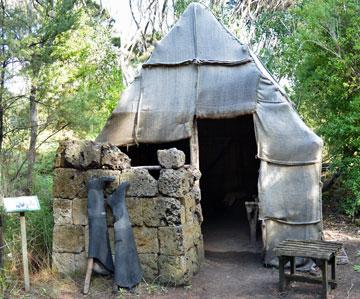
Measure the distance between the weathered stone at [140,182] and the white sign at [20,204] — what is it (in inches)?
47.7

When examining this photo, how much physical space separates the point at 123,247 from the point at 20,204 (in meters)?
1.40

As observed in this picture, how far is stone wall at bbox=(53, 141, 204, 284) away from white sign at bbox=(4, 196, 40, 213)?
742 mm

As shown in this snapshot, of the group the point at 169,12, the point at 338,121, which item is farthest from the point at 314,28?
the point at 169,12

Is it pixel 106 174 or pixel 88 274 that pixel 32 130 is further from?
pixel 88 274

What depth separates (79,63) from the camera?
1041 centimetres

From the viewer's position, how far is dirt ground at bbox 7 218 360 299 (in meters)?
5.39

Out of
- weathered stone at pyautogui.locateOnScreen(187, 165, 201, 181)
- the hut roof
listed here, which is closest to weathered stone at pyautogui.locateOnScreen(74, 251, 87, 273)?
weathered stone at pyautogui.locateOnScreen(187, 165, 201, 181)

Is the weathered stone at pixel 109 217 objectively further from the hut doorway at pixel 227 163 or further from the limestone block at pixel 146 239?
the hut doorway at pixel 227 163

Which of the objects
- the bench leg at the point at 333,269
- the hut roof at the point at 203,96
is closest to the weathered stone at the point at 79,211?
the hut roof at the point at 203,96

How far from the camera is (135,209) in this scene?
5.80m

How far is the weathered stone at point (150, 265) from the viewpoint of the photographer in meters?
5.73

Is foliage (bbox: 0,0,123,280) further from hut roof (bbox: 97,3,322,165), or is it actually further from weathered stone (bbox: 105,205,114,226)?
hut roof (bbox: 97,3,322,165)

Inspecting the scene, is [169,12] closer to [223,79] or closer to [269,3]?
[269,3]

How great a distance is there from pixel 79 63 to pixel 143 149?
2.89m
